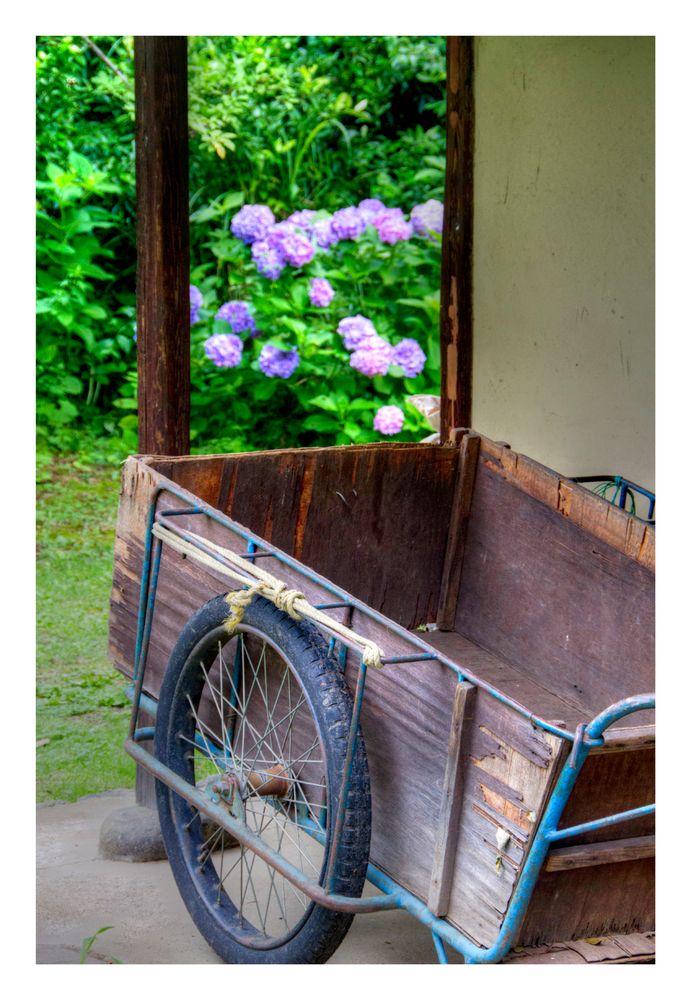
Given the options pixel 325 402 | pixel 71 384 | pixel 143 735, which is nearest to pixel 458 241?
pixel 143 735

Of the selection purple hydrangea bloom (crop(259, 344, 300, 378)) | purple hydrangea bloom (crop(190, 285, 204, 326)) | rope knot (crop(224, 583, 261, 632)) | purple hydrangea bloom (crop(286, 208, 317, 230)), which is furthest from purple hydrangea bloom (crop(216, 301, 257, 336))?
rope knot (crop(224, 583, 261, 632))

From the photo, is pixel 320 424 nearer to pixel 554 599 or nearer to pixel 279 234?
pixel 279 234

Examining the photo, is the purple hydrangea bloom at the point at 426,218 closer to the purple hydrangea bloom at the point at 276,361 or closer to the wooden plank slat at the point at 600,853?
the purple hydrangea bloom at the point at 276,361

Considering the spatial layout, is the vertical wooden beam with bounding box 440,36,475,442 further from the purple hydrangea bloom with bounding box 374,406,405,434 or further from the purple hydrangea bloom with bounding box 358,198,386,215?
the purple hydrangea bloom with bounding box 358,198,386,215

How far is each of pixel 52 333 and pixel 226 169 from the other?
1217mm

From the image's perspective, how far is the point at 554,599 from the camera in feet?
9.49

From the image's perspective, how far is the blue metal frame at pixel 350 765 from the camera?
67.5 inches

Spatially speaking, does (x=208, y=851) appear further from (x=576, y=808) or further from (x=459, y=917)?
(x=576, y=808)

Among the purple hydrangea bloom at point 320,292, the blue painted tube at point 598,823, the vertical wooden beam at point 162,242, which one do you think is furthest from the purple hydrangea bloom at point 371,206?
the blue painted tube at point 598,823

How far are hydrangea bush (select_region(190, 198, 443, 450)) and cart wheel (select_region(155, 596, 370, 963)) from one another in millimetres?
3463

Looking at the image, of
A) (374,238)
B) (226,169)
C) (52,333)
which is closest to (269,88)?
(226,169)

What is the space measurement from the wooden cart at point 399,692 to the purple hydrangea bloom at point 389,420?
2.54 m

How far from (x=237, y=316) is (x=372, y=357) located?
2.41 ft

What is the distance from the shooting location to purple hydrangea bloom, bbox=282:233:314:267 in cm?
591
